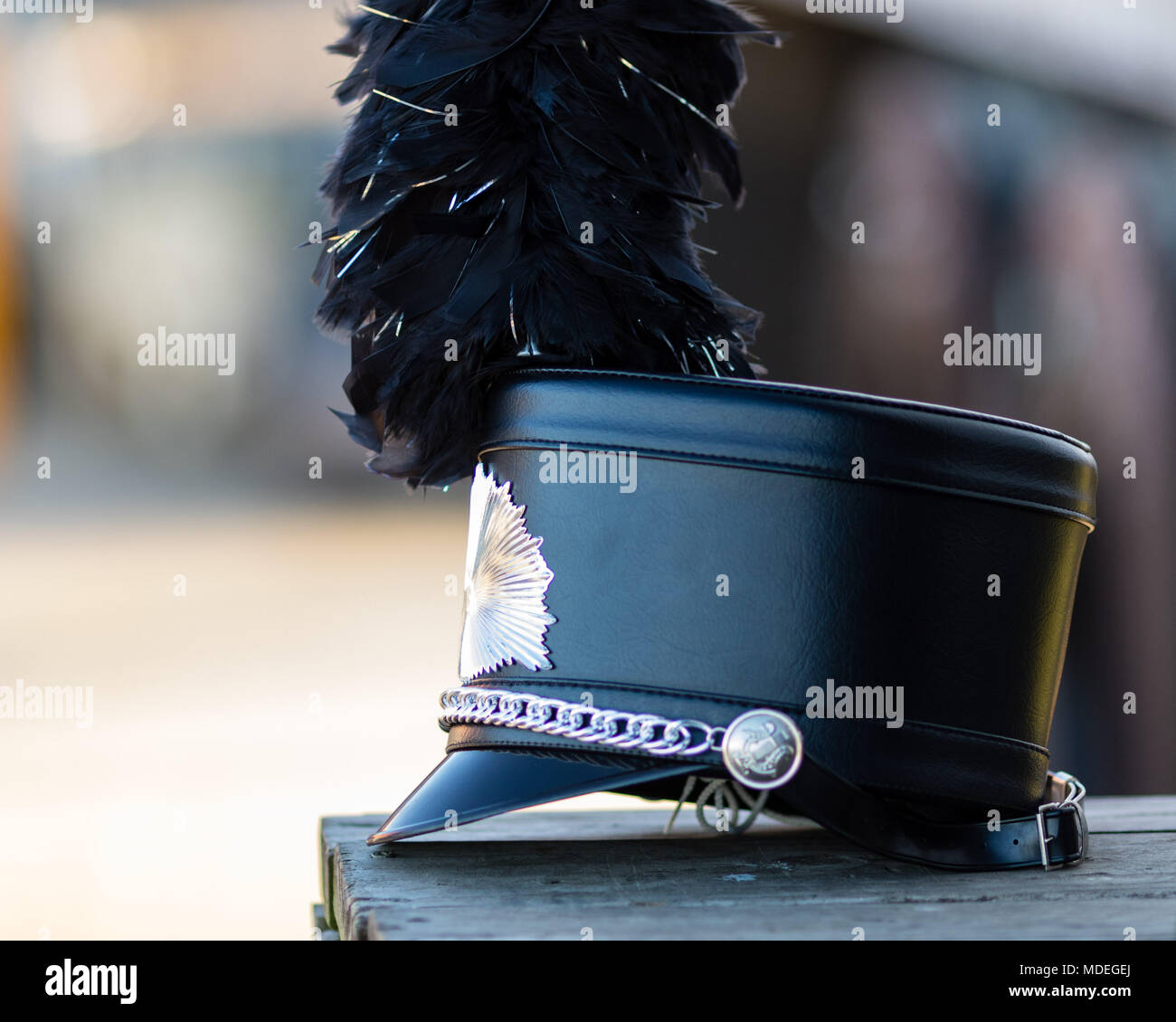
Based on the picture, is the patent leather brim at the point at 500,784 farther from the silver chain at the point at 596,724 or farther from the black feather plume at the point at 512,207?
the black feather plume at the point at 512,207

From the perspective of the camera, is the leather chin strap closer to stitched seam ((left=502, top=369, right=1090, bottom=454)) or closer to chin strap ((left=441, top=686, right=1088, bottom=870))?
chin strap ((left=441, top=686, right=1088, bottom=870))

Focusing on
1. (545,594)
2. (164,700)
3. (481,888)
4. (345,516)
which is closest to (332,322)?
(545,594)

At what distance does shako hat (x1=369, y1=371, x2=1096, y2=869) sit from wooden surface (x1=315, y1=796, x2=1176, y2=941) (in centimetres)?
4

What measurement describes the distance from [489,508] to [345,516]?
6.39m

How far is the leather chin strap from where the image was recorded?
92cm

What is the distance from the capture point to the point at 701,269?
1198 mm

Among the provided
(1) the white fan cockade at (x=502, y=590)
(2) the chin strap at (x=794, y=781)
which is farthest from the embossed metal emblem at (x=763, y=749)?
(1) the white fan cockade at (x=502, y=590)

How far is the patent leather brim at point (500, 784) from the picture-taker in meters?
0.92

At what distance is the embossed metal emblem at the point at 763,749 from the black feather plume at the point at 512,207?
32cm

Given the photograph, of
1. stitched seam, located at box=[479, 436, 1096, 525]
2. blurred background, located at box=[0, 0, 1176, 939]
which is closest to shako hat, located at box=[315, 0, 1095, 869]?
stitched seam, located at box=[479, 436, 1096, 525]

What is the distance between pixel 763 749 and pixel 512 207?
49 cm

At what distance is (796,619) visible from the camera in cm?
96

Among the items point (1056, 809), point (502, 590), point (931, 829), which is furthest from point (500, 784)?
point (1056, 809)

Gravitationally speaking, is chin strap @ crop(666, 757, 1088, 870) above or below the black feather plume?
below
